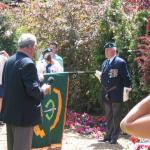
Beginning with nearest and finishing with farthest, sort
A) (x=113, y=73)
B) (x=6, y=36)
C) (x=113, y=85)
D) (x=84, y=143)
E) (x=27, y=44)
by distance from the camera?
(x=27, y=44) < (x=113, y=73) < (x=113, y=85) < (x=84, y=143) < (x=6, y=36)

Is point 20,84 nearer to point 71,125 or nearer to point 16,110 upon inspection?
point 16,110

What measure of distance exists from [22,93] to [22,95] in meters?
0.02

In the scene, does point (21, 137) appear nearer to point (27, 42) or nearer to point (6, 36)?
point (27, 42)

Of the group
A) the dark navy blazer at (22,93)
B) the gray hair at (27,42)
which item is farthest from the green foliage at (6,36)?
the dark navy blazer at (22,93)

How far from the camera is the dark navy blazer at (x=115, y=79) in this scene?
892 cm

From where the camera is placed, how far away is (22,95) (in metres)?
5.58

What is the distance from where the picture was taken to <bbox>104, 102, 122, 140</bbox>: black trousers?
907cm

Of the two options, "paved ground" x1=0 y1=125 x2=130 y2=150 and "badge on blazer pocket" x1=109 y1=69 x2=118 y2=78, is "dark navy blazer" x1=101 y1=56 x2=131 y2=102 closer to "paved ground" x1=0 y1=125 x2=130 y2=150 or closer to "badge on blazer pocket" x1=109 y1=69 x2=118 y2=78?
"badge on blazer pocket" x1=109 y1=69 x2=118 y2=78

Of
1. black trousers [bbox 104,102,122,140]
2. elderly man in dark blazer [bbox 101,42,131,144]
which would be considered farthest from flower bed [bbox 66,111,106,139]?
elderly man in dark blazer [bbox 101,42,131,144]

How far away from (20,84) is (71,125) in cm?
519

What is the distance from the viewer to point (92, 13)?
1228cm

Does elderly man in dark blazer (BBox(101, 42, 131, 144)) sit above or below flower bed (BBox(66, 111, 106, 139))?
above

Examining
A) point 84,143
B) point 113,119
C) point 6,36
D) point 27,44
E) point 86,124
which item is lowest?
point 84,143

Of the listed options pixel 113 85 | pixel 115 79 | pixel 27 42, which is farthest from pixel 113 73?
pixel 27 42
